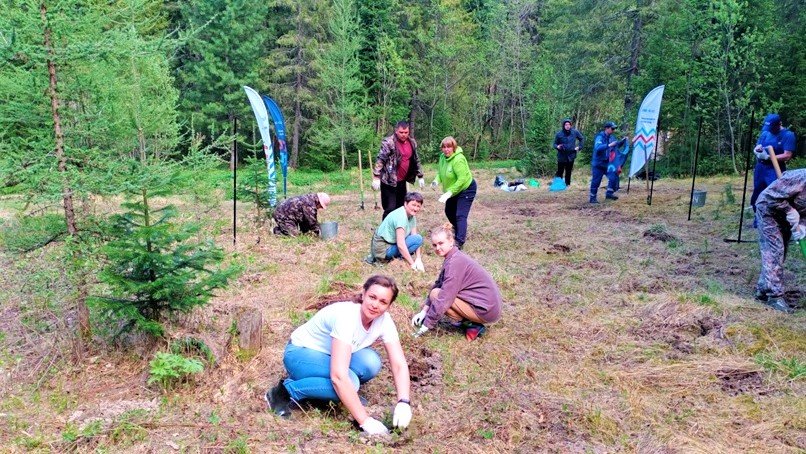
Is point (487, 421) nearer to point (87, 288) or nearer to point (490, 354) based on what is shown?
point (490, 354)

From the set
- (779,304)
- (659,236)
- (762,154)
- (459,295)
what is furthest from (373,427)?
(762,154)

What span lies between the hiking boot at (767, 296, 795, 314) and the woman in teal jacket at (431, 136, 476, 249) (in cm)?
319

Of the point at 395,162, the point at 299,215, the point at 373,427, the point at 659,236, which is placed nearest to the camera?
the point at 373,427

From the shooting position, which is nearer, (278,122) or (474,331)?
(474,331)

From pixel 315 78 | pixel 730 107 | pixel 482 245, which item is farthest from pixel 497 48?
pixel 482 245

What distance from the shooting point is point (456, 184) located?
21.2 feet

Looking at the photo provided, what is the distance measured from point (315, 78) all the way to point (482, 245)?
785 inches

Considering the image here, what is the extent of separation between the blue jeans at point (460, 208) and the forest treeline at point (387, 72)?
2994 millimetres

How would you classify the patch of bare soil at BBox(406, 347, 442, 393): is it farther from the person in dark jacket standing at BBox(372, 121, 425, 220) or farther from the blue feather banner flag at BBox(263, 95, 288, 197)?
the blue feather banner flag at BBox(263, 95, 288, 197)

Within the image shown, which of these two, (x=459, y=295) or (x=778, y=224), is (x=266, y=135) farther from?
(x=778, y=224)

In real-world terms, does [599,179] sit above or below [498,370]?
above

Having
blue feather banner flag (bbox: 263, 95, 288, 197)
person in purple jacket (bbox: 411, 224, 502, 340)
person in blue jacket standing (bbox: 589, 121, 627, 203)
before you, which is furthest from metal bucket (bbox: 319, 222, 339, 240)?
person in blue jacket standing (bbox: 589, 121, 627, 203)

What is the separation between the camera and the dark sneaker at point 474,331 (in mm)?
4305

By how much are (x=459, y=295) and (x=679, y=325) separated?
187 cm
